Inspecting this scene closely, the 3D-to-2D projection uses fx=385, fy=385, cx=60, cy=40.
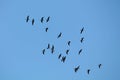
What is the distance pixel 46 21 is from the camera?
1336 inches

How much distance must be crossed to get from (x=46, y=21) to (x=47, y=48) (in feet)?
8.02

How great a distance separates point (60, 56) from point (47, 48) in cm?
147

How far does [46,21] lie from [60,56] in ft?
11.5

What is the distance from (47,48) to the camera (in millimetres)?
34438

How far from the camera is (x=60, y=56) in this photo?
3494 centimetres

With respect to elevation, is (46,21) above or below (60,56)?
above
